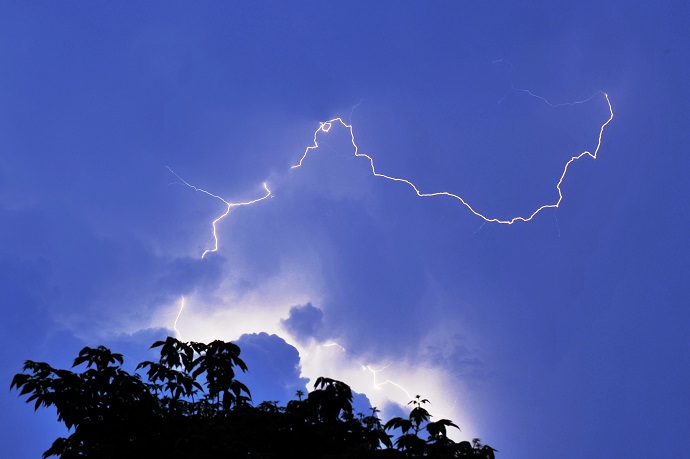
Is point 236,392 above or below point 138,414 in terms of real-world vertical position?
above

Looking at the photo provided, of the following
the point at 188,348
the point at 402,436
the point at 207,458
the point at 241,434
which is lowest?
the point at 207,458

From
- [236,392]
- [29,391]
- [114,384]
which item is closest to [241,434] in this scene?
[236,392]

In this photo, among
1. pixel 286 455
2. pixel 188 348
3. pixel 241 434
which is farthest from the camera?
pixel 188 348

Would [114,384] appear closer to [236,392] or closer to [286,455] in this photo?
[236,392]

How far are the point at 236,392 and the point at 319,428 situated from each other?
1.05 m

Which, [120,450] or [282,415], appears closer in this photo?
[120,450]

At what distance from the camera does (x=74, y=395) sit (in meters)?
5.14

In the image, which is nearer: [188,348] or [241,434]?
[241,434]

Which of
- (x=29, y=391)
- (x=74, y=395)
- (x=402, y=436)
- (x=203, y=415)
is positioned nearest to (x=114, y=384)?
(x=74, y=395)

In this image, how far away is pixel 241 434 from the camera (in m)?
4.91

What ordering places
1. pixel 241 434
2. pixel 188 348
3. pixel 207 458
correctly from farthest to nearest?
pixel 188 348
pixel 241 434
pixel 207 458

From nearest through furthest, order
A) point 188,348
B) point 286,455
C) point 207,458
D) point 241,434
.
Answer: point 207,458, point 241,434, point 286,455, point 188,348

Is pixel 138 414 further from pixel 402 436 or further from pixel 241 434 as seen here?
pixel 402 436

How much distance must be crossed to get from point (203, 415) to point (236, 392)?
1.65ft
